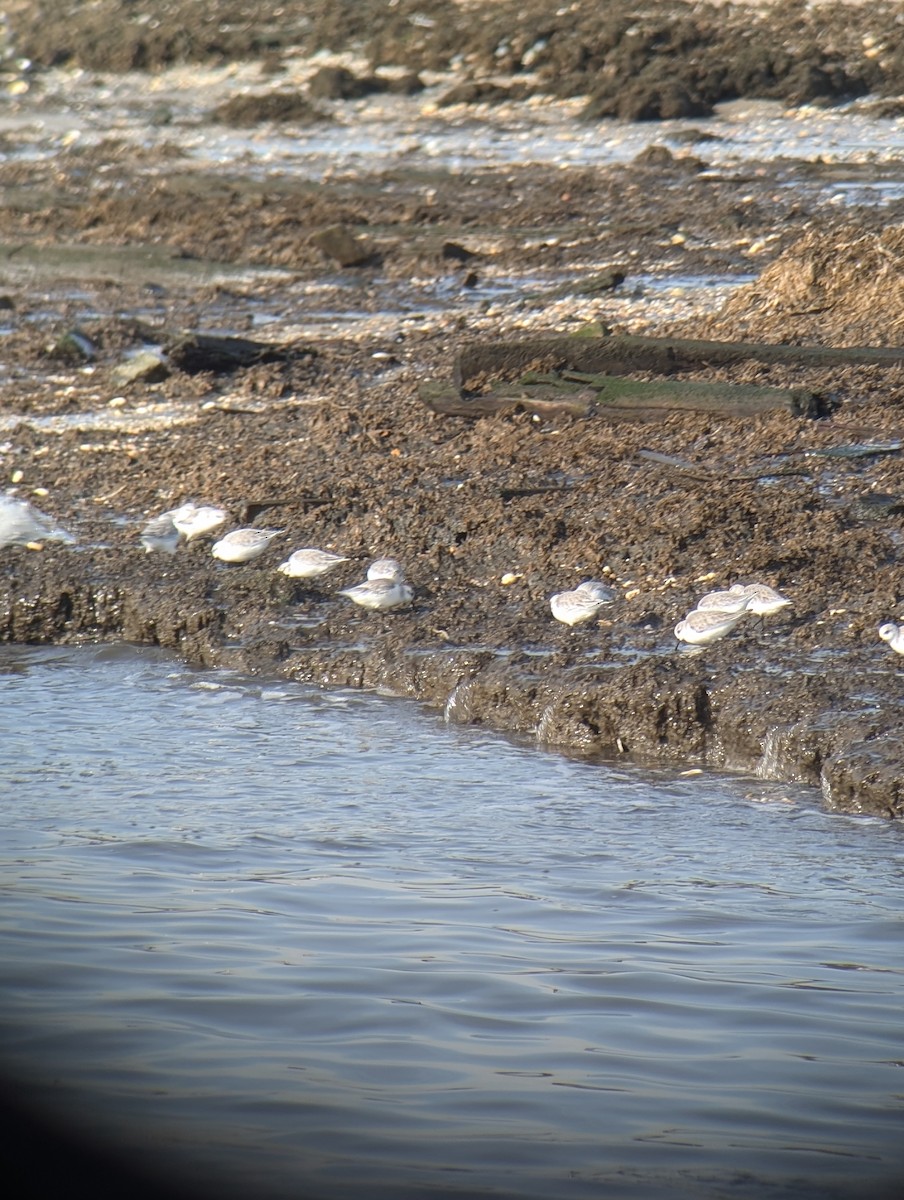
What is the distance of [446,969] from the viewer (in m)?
3.36

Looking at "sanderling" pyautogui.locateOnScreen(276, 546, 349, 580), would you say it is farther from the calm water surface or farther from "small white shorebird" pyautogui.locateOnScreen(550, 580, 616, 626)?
the calm water surface

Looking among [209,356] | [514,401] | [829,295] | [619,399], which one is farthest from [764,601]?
[209,356]

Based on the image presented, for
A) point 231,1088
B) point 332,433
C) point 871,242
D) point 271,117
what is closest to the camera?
point 231,1088

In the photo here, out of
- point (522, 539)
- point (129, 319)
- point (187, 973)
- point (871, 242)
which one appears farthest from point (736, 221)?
point (187, 973)

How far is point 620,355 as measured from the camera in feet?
27.4

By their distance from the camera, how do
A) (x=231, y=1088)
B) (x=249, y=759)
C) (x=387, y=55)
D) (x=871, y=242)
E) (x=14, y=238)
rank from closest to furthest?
1. (x=231, y=1088)
2. (x=249, y=759)
3. (x=871, y=242)
4. (x=14, y=238)
5. (x=387, y=55)

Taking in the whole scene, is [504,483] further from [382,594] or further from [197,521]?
[197,521]

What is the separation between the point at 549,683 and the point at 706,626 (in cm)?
59

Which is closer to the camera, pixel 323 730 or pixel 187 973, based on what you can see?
pixel 187 973

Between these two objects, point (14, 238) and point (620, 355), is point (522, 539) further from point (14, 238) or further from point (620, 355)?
point (14, 238)

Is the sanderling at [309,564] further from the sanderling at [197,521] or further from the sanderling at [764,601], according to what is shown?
the sanderling at [764,601]

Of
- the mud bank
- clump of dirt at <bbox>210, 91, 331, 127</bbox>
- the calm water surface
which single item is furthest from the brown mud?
clump of dirt at <bbox>210, 91, 331, 127</bbox>

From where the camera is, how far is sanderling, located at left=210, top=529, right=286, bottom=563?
7000 mm

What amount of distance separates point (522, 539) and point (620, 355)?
77.2 inches
